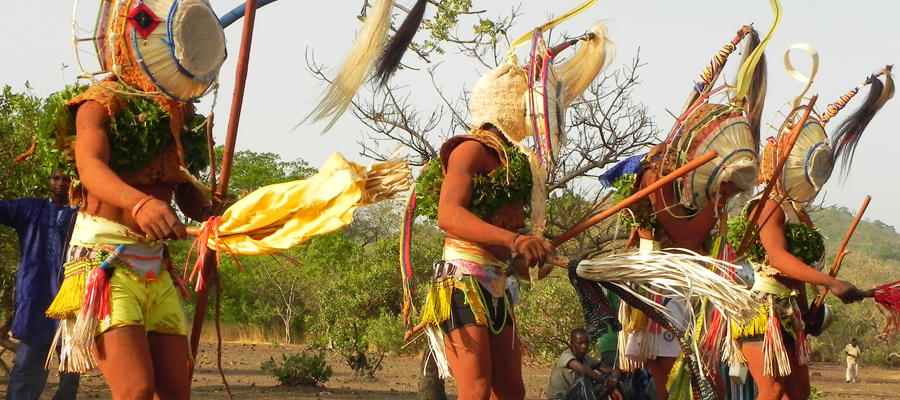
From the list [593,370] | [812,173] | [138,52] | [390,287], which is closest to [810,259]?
[812,173]

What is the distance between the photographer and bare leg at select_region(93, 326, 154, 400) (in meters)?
4.08

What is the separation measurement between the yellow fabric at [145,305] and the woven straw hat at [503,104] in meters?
1.64

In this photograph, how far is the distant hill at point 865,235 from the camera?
8550cm

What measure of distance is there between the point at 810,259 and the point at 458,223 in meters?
3.19

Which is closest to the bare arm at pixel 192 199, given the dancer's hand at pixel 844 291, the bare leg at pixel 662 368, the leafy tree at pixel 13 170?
the bare leg at pixel 662 368

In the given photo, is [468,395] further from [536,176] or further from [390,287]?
[390,287]

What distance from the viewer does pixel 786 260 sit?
673 cm

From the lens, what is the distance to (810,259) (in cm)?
702

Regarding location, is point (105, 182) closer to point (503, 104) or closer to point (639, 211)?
point (503, 104)

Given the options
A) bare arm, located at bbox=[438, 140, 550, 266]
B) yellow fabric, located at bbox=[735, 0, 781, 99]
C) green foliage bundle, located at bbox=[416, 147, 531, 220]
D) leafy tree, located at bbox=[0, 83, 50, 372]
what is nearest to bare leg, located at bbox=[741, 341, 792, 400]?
yellow fabric, located at bbox=[735, 0, 781, 99]

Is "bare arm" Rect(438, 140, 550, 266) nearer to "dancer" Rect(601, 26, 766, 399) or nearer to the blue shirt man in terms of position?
"dancer" Rect(601, 26, 766, 399)

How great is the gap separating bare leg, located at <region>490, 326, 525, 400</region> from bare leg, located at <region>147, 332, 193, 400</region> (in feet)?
4.60

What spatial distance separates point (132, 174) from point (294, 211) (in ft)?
2.93

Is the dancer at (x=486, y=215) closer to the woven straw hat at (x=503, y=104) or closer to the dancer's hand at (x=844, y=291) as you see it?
the woven straw hat at (x=503, y=104)
